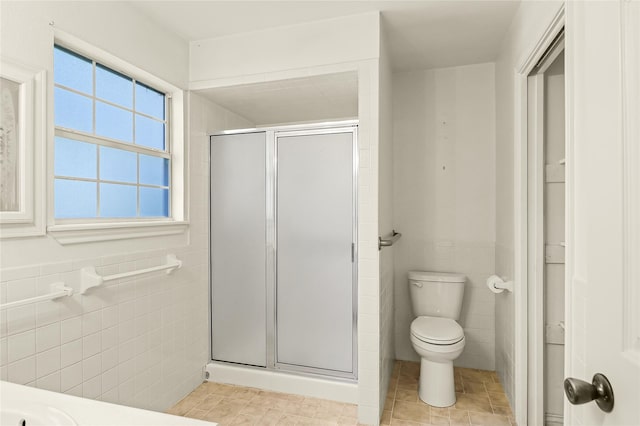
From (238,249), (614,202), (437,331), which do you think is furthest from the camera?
(238,249)

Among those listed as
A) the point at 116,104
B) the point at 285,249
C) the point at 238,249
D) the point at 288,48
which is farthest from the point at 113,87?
the point at 285,249

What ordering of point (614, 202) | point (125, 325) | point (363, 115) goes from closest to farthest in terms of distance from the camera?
point (614, 202), point (125, 325), point (363, 115)

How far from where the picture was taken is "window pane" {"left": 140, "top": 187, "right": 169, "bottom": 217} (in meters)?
2.20

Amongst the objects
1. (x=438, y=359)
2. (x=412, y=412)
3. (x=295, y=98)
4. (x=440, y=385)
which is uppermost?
(x=295, y=98)

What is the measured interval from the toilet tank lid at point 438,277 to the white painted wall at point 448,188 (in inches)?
6.3

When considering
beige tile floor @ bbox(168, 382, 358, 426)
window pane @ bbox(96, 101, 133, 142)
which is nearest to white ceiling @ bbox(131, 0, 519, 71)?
window pane @ bbox(96, 101, 133, 142)

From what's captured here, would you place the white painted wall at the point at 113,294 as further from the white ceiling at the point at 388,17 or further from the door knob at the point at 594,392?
the door knob at the point at 594,392

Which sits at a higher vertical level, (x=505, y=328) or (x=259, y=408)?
(x=505, y=328)

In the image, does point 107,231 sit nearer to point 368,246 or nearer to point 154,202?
point 154,202

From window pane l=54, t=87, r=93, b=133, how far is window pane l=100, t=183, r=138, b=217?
1.07ft

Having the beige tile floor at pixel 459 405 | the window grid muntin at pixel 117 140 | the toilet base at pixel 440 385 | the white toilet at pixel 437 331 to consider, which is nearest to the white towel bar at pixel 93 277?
the window grid muntin at pixel 117 140

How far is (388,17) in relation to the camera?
2150mm

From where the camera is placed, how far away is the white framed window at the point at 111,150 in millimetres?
1682

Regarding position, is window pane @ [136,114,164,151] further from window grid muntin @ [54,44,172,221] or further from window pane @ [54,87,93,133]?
window pane @ [54,87,93,133]
